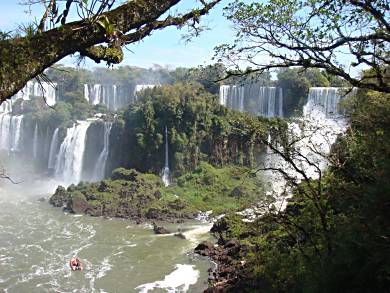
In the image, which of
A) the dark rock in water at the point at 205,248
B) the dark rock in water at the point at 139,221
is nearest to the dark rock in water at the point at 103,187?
the dark rock in water at the point at 139,221

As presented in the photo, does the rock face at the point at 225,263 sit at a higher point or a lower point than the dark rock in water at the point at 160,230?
higher

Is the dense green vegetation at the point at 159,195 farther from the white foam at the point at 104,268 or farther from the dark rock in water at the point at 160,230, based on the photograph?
the white foam at the point at 104,268

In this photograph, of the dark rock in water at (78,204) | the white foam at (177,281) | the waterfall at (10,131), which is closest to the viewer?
the white foam at (177,281)

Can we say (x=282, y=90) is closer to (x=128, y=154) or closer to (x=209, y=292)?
(x=128, y=154)

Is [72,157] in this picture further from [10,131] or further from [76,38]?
[76,38]

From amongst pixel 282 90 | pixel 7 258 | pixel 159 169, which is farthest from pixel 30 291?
pixel 282 90

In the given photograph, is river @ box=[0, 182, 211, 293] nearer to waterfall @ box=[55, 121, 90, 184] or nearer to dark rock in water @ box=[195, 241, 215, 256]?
dark rock in water @ box=[195, 241, 215, 256]

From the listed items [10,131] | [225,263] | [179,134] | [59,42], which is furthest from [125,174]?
[59,42]

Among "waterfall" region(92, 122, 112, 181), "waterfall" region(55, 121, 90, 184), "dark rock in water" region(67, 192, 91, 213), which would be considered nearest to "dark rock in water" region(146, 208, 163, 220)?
"dark rock in water" region(67, 192, 91, 213)
